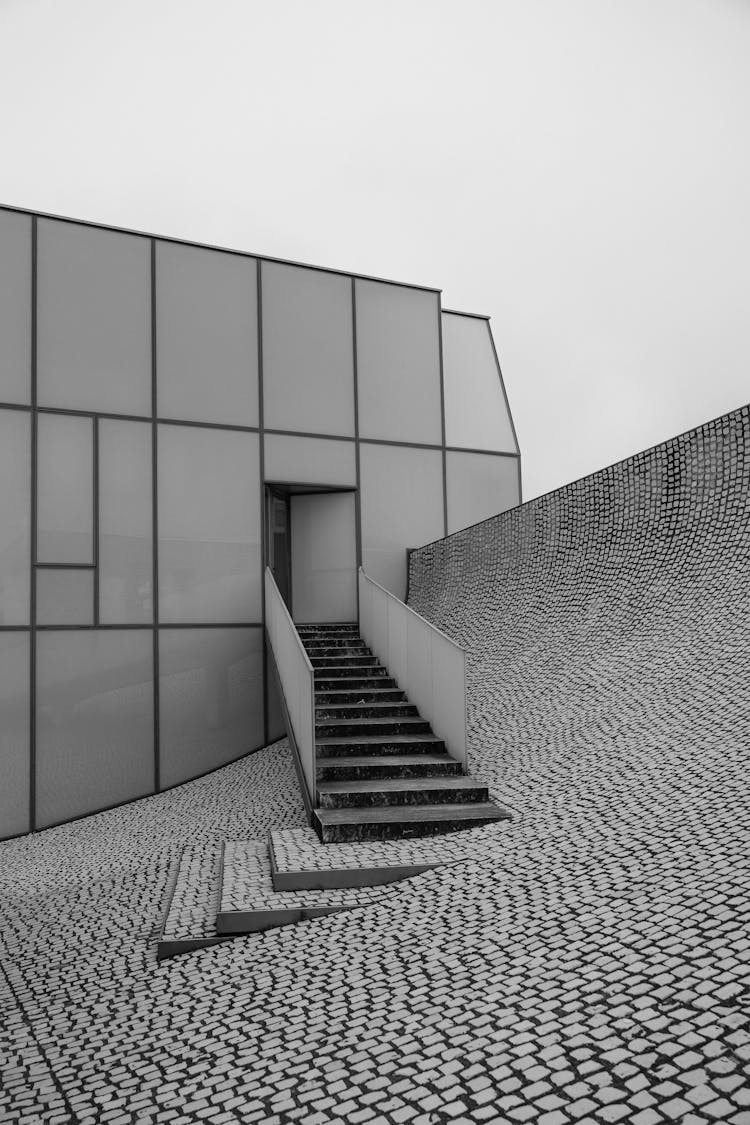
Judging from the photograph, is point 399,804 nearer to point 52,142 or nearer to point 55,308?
point 55,308

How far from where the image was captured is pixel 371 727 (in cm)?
813

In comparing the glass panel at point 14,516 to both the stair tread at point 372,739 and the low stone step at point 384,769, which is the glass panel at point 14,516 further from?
the low stone step at point 384,769

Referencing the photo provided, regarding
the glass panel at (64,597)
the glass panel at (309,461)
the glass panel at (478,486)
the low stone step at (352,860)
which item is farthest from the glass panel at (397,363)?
the low stone step at (352,860)

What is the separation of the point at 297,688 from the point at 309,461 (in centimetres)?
586

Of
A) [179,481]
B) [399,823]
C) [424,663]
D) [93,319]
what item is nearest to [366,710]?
[424,663]

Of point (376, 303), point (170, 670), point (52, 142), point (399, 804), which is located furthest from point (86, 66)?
point (399, 804)

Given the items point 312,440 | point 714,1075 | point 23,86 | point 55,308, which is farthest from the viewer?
point 23,86

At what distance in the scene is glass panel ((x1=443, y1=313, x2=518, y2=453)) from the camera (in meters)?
14.7

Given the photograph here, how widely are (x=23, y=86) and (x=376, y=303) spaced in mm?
17272

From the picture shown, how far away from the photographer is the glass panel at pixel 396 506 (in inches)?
544

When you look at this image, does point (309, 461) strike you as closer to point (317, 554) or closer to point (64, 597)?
point (317, 554)

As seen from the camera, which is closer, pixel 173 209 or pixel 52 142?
pixel 52 142

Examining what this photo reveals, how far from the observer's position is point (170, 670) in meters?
12.0

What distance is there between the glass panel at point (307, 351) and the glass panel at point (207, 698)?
10.7 feet
